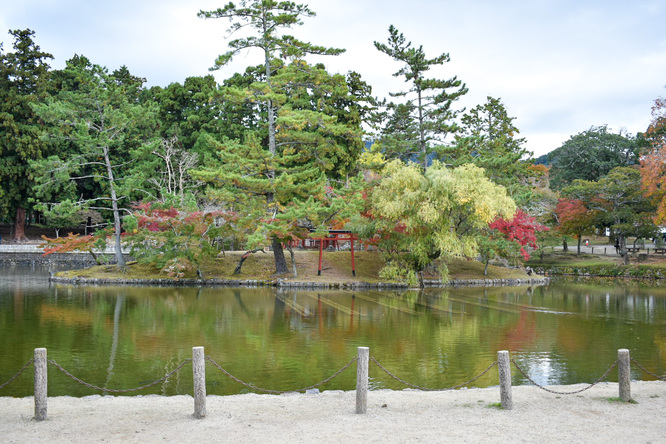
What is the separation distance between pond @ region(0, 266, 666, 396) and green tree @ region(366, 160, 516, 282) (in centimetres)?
268

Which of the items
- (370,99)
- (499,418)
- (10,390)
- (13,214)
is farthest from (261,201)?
(13,214)

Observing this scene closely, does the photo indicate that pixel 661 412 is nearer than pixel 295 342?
Yes

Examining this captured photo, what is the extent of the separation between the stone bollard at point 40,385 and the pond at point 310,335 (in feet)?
7.02

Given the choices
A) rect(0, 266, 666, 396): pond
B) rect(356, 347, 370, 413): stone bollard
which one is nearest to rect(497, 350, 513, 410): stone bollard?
rect(356, 347, 370, 413): stone bollard

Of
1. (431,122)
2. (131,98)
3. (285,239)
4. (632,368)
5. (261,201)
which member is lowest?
(632,368)

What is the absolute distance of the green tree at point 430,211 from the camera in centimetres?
2452

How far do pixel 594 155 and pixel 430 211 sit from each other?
34.3 metres

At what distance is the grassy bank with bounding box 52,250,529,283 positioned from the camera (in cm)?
2758

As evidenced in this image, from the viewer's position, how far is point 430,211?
24.5 meters

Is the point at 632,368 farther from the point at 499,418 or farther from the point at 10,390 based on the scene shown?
the point at 10,390

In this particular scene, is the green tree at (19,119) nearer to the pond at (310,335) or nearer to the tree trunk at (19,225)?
the tree trunk at (19,225)

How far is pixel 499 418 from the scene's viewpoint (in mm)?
6926

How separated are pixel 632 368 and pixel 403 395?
5628 mm

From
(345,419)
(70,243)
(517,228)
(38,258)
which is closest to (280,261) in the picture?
(70,243)
